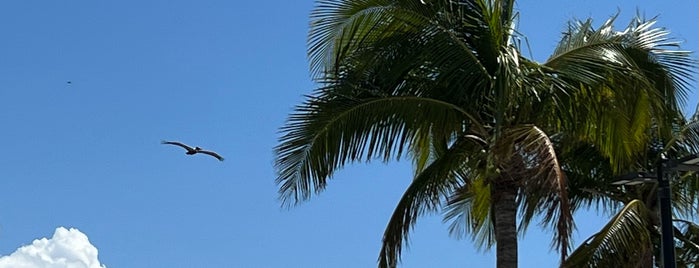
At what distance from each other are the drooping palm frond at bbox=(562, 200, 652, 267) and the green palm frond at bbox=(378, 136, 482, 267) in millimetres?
2135

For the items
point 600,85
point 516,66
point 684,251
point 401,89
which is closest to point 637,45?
point 600,85

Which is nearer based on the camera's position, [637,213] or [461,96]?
[461,96]

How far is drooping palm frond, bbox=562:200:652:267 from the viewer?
15797 mm

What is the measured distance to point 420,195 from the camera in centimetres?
1480

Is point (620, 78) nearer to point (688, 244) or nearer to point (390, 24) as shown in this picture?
point (390, 24)

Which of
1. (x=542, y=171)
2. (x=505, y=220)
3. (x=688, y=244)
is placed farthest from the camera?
(x=688, y=244)

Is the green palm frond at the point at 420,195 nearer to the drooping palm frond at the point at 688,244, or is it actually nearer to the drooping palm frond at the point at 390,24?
the drooping palm frond at the point at 390,24

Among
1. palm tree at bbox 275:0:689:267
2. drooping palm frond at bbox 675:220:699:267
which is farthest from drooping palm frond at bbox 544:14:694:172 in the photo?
drooping palm frond at bbox 675:220:699:267

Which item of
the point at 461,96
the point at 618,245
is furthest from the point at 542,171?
the point at 618,245

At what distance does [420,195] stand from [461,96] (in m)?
1.46

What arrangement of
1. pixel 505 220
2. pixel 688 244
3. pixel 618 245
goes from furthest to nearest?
pixel 688 244 → pixel 618 245 → pixel 505 220

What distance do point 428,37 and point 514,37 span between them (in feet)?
3.83

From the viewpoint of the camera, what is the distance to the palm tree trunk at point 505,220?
47.4 ft

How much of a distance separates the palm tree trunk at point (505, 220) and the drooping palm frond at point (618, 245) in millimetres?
1500
